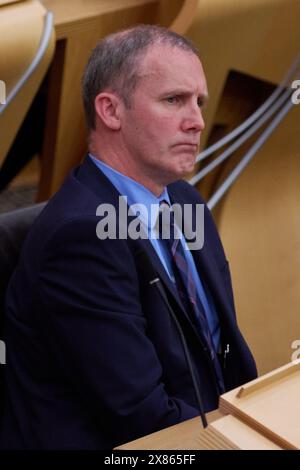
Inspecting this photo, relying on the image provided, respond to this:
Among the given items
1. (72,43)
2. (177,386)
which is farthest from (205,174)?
(177,386)

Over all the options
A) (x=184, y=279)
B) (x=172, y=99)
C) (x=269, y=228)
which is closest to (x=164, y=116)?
(x=172, y=99)

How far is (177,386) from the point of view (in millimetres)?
1061

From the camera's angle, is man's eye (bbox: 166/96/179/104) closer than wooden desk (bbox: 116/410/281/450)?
No

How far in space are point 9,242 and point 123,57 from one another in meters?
0.31

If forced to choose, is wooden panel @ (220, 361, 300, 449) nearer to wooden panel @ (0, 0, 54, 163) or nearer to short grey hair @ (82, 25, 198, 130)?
short grey hair @ (82, 25, 198, 130)

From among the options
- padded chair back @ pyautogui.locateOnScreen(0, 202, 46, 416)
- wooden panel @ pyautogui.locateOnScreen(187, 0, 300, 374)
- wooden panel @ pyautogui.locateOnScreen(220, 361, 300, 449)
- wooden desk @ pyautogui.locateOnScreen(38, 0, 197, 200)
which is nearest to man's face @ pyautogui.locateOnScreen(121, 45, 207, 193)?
padded chair back @ pyautogui.locateOnScreen(0, 202, 46, 416)

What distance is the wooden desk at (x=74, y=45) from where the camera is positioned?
64.2 inches

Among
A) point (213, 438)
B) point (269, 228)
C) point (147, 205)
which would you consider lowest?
point (269, 228)

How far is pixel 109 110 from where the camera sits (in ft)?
3.54

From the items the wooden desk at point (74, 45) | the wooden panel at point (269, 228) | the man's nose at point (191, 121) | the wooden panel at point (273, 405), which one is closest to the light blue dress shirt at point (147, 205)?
the man's nose at point (191, 121)

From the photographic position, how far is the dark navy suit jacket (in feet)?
3.11

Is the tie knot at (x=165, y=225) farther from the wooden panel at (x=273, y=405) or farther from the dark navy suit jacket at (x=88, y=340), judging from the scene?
the wooden panel at (x=273, y=405)

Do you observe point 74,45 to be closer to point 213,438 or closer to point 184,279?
point 184,279
